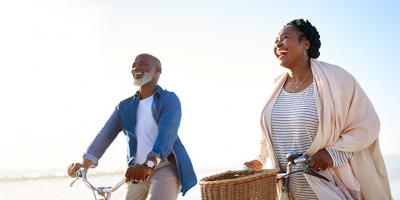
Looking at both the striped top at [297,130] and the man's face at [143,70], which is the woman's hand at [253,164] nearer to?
the striped top at [297,130]

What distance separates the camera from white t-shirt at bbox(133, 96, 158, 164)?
434cm

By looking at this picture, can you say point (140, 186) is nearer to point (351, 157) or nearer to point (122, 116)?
point (122, 116)

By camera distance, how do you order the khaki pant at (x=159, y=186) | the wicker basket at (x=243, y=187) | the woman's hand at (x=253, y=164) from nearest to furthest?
the wicker basket at (x=243, y=187) < the khaki pant at (x=159, y=186) < the woman's hand at (x=253, y=164)

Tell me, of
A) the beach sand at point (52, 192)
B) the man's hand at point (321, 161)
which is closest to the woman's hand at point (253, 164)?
the man's hand at point (321, 161)

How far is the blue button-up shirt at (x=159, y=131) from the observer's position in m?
4.06

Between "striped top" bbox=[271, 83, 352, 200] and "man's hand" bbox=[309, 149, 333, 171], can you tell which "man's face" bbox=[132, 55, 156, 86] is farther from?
"man's hand" bbox=[309, 149, 333, 171]

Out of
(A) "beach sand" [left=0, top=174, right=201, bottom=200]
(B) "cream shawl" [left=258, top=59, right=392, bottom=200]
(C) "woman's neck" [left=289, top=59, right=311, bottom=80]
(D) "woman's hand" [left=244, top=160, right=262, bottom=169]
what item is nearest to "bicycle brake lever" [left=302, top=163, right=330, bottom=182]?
→ (B) "cream shawl" [left=258, top=59, right=392, bottom=200]

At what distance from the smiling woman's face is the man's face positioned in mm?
1043

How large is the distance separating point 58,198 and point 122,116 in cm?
785

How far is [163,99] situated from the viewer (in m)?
4.37

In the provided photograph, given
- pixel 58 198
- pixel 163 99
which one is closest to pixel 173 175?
pixel 163 99

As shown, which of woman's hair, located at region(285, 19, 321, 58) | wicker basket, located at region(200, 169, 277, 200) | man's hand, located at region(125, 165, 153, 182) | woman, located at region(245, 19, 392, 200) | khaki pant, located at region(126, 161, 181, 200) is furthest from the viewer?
woman's hair, located at region(285, 19, 321, 58)

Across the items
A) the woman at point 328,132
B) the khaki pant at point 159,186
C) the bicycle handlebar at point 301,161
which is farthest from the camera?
the khaki pant at point 159,186

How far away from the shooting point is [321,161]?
154 inches
